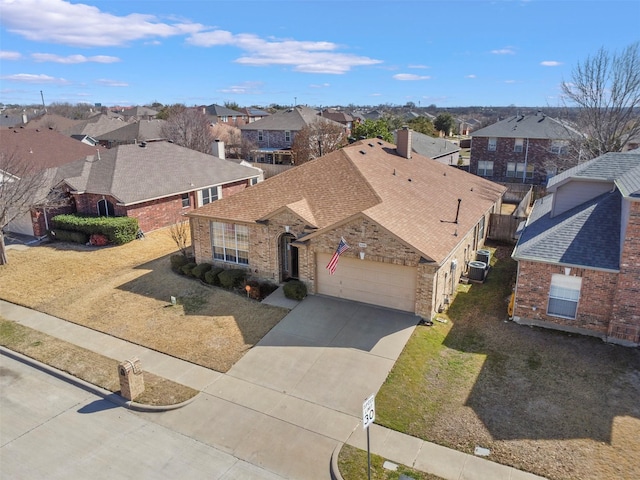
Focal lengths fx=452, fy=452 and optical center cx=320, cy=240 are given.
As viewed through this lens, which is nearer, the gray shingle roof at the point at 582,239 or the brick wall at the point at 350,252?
the gray shingle roof at the point at 582,239

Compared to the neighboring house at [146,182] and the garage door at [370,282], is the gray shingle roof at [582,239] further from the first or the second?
the neighboring house at [146,182]

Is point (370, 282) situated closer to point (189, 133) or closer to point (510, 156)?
point (510, 156)

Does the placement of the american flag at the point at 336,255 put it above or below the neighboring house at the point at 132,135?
below

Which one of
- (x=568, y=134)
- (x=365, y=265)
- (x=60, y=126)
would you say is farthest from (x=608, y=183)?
(x=60, y=126)

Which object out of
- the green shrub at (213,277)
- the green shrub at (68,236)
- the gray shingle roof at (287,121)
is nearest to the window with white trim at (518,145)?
the gray shingle roof at (287,121)

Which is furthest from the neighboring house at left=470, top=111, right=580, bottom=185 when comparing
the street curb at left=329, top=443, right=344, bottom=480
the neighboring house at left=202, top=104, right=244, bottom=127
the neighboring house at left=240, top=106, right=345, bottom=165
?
the neighboring house at left=202, top=104, right=244, bottom=127

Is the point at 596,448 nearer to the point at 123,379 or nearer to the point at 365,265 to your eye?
the point at 365,265
